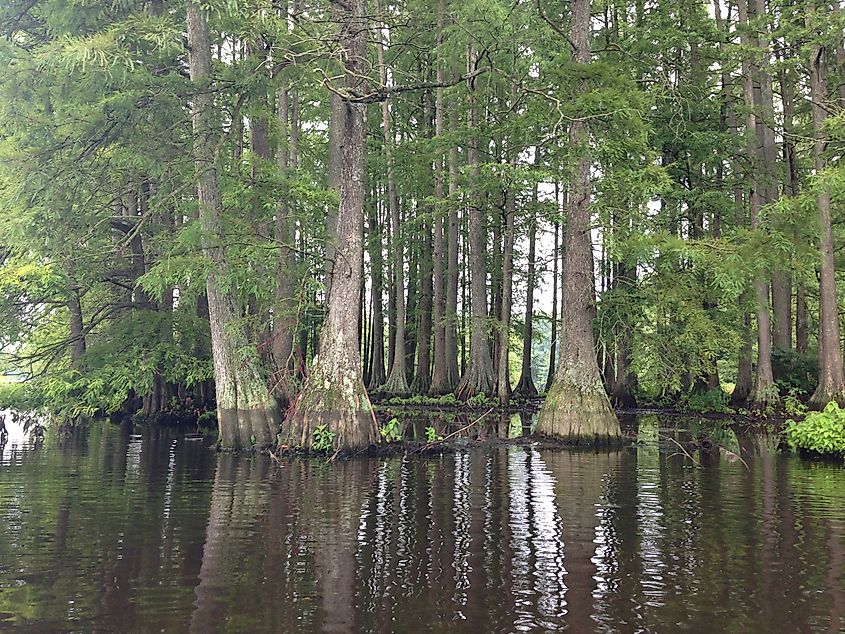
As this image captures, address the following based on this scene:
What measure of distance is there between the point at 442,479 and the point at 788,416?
1438cm

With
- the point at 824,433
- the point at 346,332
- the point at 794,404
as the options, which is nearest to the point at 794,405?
the point at 794,404

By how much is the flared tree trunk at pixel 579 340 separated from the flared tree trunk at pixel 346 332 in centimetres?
434

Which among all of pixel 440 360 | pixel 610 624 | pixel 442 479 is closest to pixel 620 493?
pixel 442 479

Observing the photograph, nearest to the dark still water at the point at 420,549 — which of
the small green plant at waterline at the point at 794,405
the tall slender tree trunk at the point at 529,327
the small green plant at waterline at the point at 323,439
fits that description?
the small green plant at waterline at the point at 323,439

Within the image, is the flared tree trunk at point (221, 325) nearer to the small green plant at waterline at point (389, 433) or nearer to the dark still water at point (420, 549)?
the small green plant at waterline at point (389, 433)

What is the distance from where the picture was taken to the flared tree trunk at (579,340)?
15.0m

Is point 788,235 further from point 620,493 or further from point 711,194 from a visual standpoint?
point 620,493

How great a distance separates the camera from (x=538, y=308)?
1483 inches

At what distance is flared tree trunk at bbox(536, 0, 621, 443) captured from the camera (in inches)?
590

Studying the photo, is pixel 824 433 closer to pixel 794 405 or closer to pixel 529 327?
pixel 794 405

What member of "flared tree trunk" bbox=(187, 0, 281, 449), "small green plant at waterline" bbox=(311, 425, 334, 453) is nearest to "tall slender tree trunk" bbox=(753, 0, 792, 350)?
"small green plant at waterline" bbox=(311, 425, 334, 453)

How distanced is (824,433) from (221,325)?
37.8 feet

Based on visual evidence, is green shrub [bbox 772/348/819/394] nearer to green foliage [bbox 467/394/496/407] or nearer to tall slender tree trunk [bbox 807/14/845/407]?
tall slender tree trunk [bbox 807/14/845/407]

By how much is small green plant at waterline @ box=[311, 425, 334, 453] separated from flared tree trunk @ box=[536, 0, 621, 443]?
16.4 ft
